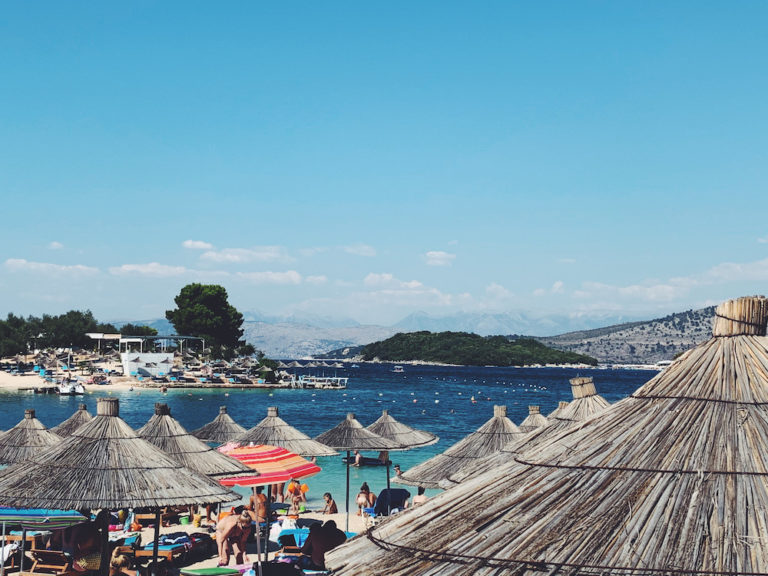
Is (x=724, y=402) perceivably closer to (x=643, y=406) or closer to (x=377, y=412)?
(x=643, y=406)

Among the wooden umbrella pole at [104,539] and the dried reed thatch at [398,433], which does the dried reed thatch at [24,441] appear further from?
the dried reed thatch at [398,433]

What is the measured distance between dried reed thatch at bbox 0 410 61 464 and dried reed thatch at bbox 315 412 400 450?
20.9 ft

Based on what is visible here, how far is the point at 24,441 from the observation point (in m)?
16.5

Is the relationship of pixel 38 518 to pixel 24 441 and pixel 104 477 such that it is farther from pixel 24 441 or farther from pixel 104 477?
pixel 24 441

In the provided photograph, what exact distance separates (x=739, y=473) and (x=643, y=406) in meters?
0.77

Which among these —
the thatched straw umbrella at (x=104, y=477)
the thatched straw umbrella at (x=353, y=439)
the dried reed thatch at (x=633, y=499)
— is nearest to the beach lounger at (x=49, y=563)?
the thatched straw umbrella at (x=104, y=477)

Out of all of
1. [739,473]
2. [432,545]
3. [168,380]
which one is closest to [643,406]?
[739,473]

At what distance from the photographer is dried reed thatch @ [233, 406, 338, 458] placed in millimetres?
17344

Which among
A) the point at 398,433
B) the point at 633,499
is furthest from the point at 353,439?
the point at 633,499

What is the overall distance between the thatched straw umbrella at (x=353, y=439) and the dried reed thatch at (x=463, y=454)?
14.1ft

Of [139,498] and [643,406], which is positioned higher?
[643,406]

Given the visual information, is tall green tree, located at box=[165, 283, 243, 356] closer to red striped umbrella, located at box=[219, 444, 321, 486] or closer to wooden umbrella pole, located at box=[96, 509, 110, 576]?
red striped umbrella, located at box=[219, 444, 321, 486]

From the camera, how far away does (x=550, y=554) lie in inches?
149

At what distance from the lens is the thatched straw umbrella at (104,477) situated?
919 centimetres
